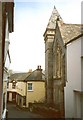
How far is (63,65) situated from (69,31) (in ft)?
9.91

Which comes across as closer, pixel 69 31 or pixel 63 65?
pixel 63 65

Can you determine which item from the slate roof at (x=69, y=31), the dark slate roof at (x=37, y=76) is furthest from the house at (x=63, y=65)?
the dark slate roof at (x=37, y=76)

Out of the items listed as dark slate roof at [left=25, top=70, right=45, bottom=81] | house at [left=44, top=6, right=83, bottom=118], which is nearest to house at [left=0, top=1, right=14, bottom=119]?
house at [left=44, top=6, right=83, bottom=118]

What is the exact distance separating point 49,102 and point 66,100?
742 centimetres

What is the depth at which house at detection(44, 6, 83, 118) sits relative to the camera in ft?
44.1

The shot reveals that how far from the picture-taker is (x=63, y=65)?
17797mm

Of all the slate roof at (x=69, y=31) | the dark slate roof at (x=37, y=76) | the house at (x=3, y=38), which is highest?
the slate roof at (x=69, y=31)

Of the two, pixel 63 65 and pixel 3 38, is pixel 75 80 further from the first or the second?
pixel 3 38

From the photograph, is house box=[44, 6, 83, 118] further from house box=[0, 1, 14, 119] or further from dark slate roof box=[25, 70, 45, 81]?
dark slate roof box=[25, 70, 45, 81]

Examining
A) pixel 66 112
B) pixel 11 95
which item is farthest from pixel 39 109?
pixel 11 95

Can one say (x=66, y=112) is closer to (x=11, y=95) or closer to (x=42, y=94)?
(x=42, y=94)

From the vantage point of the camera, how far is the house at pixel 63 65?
44.1 ft

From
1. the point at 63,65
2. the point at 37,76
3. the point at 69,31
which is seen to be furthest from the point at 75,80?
the point at 37,76

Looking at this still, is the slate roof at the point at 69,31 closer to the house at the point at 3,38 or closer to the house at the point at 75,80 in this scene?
the house at the point at 75,80
